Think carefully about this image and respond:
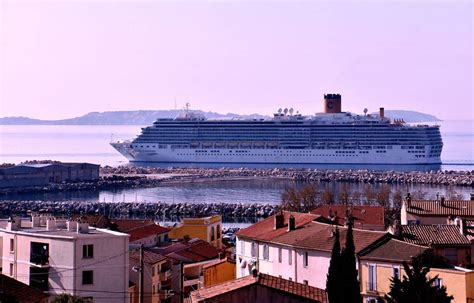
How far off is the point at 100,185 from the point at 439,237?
180 feet

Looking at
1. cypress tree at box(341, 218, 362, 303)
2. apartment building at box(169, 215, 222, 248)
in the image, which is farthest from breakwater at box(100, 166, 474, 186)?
cypress tree at box(341, 218, 362, 303)

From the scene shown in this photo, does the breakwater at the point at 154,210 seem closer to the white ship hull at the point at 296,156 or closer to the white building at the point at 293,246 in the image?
the white building at the point at 293,246

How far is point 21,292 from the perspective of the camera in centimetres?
1136

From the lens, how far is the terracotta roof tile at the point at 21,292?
36.4ft

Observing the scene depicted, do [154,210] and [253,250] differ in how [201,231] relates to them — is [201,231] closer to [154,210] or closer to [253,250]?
[253,250]

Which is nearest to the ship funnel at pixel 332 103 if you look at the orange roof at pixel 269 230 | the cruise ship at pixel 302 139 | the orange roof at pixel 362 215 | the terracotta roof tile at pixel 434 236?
the cruise ship at pixel 302 139

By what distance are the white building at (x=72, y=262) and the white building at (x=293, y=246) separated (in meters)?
2.74

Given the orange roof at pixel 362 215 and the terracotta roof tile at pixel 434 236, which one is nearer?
the terracotta roof tile at pixel 434 236

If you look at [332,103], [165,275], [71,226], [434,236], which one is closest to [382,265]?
[434,236]

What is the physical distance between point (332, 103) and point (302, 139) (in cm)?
729

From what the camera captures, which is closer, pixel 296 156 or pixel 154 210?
pixel 154 210

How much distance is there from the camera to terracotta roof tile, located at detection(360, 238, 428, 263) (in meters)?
12.9

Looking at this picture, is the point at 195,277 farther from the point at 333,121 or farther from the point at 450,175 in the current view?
the point at 333,121

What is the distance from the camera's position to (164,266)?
16031mm
